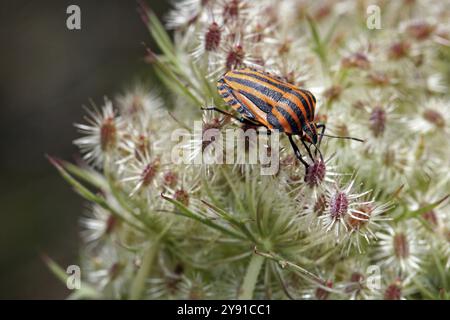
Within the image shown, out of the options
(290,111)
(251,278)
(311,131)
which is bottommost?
(251,278)

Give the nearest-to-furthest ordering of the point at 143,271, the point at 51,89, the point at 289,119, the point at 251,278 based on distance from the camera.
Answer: the point at 289,119
the point at 251,278
the point at 143,271
the point at 51,89

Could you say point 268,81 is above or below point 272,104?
above

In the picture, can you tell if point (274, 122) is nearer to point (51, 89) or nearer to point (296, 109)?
point (296, 109)

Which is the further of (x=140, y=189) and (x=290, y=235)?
(x=140, y=189)

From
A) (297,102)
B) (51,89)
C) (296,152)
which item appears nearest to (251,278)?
(296,152)

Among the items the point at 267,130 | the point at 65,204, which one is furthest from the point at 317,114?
the point at 65,204
